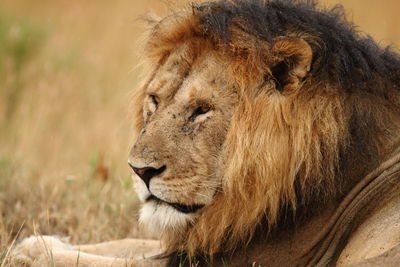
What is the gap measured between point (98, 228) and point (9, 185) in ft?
3.22

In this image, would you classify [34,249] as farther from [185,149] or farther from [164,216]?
[185,149]

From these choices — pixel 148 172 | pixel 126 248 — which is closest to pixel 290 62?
pixel 148 172

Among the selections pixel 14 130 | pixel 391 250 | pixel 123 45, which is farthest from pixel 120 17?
pixel 391 250

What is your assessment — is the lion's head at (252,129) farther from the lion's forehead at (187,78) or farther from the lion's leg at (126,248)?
the lion's leg at (126,248)

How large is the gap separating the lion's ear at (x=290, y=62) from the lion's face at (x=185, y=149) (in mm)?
261

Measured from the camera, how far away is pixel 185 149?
13.0 feet

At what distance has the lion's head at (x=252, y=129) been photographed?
3.86 meters

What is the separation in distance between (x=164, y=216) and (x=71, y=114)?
249 inches

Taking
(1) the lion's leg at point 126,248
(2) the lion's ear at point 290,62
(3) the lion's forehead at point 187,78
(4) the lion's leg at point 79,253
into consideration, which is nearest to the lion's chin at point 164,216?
(4) the lion's leg at point 79,253

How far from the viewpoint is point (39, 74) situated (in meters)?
10.4

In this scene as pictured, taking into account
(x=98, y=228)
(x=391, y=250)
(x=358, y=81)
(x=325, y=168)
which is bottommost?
(x=98, y=228)

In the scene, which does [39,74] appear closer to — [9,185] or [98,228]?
[9,185]

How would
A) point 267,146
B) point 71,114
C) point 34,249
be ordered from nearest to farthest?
point 267,146 → point 34,249 → point 71,114

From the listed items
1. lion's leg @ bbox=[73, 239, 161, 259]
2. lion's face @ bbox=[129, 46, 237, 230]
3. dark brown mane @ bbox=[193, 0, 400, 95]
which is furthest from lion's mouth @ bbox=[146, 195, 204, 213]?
lion's leg @ bbox=[73, 239, 161, 259]
